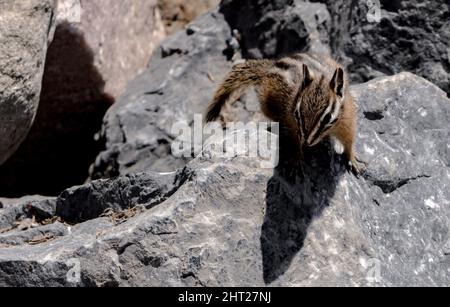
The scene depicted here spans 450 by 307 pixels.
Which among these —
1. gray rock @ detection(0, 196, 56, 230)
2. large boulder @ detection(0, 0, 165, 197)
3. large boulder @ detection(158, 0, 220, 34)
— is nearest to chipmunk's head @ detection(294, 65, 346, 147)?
gray rock @ detection(0, 196, 56, 230)

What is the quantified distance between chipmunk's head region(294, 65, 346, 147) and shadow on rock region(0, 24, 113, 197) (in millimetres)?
2936

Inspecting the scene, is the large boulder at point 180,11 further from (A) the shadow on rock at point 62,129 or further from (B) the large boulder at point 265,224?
(B) the large boulder at point 265,224

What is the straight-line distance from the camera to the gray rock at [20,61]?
6.22m

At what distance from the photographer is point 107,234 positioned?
506 cm

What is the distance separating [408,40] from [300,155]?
269 cm

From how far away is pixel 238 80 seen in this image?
6801mm

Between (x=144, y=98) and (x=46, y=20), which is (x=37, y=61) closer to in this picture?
(x=46, y=20)

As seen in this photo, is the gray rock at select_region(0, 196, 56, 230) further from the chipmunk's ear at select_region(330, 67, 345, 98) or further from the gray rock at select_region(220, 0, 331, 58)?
the gray rock at select_region(220, 0, 331, 58)

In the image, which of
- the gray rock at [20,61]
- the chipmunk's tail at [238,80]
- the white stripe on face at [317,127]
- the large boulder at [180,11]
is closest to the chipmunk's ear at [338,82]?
the white stripe on face at [317,127]

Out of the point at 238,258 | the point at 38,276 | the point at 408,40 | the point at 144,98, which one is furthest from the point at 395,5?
the point at 38,276

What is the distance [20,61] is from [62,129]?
1.98 metres

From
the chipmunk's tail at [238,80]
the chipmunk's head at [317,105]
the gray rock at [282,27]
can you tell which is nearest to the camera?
the chipmunk's head at [317,105]

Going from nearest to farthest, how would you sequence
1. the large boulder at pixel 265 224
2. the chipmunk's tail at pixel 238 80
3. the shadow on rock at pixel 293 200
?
the large boulder at pixel 265 224
the shadow on rock at pixel 293 200
the chipmunk's tail at pixel 238 80

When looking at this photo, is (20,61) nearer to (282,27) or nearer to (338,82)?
(338,82)
